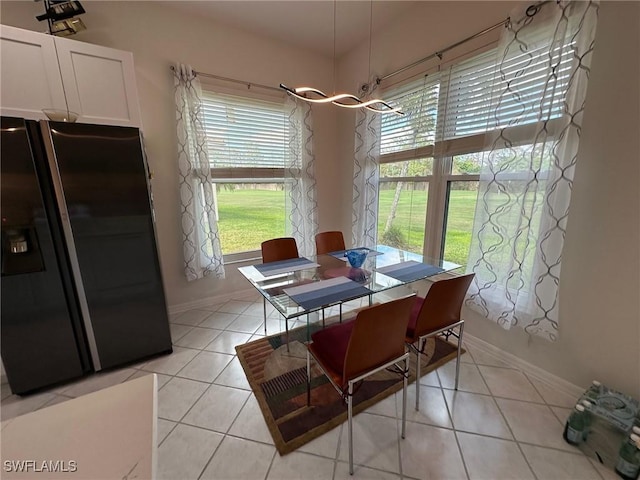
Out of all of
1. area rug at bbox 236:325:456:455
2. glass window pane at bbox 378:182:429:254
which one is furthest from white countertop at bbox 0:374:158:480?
glass window pane at bbox 378:182:429:254

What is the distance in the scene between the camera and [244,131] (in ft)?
9.23

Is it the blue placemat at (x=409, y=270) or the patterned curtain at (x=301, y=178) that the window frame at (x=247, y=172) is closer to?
the patterned curtain at (x=301, y=178)

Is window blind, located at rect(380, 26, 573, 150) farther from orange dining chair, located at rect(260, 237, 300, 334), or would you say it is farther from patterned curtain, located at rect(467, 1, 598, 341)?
orange dining chair, located at rect(260, 237, 300, 334)

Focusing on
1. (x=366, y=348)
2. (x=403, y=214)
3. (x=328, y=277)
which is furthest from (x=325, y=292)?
(x=403, y=214)

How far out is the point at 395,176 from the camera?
272 centimetres

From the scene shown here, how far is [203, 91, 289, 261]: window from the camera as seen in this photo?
106 inches

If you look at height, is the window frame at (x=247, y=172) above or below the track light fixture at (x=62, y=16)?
below

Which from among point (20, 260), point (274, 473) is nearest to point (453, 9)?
point (274, 473)

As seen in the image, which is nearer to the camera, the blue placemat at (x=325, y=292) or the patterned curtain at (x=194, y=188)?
the blue placemat at (x=325, y=292)

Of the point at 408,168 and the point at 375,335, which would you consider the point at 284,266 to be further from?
the point at 408,168

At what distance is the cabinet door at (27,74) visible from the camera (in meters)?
1.58

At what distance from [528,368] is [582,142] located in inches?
60.1

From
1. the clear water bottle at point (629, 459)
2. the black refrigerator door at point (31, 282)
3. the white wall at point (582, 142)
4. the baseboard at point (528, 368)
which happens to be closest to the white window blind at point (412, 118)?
the white wall at point (582, 142)

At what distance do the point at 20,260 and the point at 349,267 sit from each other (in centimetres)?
205
